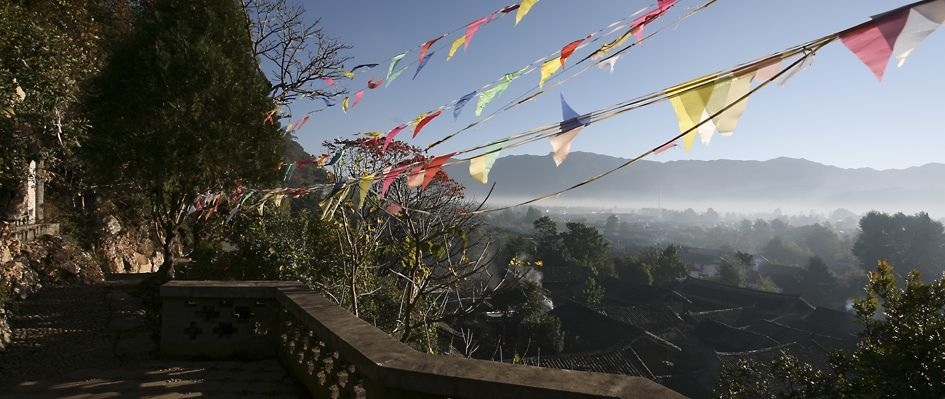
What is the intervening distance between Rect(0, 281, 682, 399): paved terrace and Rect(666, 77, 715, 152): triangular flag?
1.08m

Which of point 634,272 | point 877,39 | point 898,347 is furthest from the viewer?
point 634,272

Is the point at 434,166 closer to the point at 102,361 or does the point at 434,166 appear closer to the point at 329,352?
the point at 329,352

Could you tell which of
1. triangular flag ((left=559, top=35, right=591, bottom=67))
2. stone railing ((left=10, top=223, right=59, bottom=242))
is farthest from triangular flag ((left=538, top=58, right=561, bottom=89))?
stone railing ((left=10, top=223, right=59, bottom=242))

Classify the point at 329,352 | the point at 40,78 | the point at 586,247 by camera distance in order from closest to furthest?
the point at 329,352
the point at 40,78
the point at 586,247

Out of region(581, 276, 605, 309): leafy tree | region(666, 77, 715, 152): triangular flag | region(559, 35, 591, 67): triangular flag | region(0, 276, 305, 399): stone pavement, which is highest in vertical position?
region(559, 35, 591, 67): triangular flag

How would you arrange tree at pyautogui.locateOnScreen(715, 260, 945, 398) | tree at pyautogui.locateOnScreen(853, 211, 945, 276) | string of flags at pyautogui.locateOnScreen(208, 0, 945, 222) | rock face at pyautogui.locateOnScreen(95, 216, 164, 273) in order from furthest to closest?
tree at pyautogui.locateOnScreen(853, 211, 945, 276) → rock face at pyautogui.locateOnScreen(95, 216, 164, 273) → tree at pyautogui.locateOnScreen(715, 260, 945, 398) → string of flags at pyautogui.locateOnScreen(208, 0, 945, 222)

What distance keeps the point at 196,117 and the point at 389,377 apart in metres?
6.37

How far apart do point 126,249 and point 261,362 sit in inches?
492

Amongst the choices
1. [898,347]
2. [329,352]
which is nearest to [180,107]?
[329,352]

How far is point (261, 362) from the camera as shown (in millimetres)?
4395

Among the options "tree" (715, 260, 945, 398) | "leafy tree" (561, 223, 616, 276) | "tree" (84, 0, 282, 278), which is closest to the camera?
"tree" (84, 0, 282, 278)

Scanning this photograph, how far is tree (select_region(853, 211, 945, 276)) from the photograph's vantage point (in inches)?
3118

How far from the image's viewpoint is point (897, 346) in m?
7.89

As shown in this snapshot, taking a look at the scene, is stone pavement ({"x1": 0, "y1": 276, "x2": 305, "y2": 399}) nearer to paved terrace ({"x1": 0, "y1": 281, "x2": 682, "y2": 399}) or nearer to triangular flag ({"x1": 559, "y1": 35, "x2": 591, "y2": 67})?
paved terrace ({"x1": 0, "y1": 281, "x2": 682, "y2": 399})
